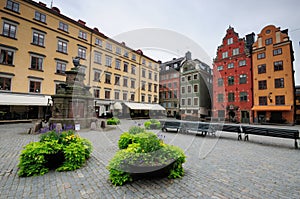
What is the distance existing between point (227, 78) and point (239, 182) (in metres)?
27.6

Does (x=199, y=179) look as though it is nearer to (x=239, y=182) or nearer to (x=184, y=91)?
(x=239, y=182)

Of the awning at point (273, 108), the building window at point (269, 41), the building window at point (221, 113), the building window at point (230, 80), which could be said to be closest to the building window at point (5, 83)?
the building window at point (221, 113)

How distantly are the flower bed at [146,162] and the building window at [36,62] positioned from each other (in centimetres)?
2202

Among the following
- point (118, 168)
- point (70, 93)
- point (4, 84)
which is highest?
point (4, 84)

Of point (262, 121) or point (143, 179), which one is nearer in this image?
point (143, 179)

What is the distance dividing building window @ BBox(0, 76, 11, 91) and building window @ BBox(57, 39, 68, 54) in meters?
7.54

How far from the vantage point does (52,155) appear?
4152 mm

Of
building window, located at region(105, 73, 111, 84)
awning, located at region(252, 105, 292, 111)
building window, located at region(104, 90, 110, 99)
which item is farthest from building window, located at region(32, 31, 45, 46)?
awning, located at region(252, 105, 292, 111)

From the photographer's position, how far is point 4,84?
53.9ft

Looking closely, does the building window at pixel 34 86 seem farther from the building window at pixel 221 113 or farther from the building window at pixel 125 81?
the building window at pixel 221 113

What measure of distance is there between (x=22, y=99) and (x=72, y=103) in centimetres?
1042

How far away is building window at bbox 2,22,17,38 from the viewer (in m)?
16.8

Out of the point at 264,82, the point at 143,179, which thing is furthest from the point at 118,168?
the point at 264,82

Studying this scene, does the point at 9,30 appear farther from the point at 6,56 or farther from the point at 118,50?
the point at 118,50
